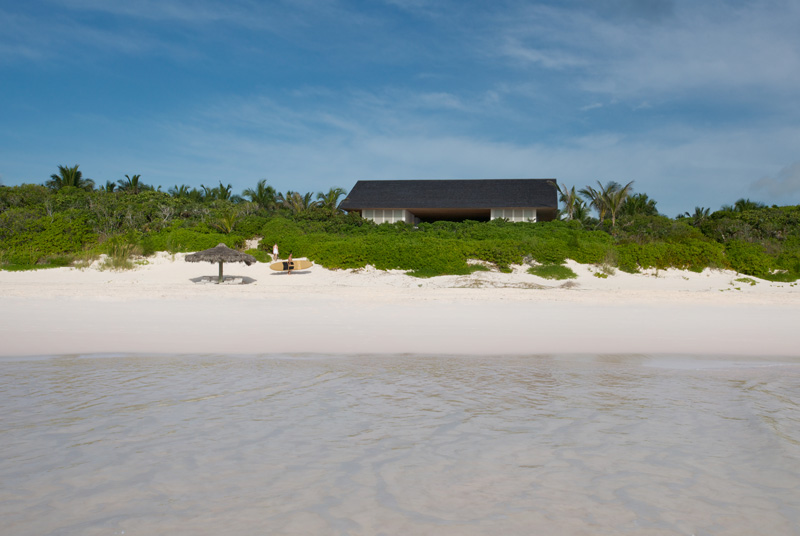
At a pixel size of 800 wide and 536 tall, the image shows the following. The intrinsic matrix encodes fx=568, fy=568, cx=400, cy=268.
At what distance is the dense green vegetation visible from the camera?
23250mm

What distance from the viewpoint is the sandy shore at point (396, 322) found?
8141 millimetres

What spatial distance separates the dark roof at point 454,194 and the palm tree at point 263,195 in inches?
380

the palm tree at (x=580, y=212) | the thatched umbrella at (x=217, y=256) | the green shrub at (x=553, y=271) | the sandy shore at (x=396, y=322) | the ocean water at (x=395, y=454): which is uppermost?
the palm tree at (x=580, y=212)

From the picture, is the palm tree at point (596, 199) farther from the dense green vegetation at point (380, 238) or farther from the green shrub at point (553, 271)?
the green shrub at point (553, 271)

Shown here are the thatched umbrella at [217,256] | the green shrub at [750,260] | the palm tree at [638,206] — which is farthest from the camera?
the palm tree at [638,206]

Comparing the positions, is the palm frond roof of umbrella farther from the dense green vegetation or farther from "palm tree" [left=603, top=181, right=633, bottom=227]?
"palm tree" [left=603, top=181, right=633, bottom=227]

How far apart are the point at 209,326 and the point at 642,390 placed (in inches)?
287

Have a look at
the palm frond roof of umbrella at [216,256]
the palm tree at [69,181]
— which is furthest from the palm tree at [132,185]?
the palm frond roof of umbrella at [216,256]

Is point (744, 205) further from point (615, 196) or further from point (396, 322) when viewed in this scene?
point (396, 322)

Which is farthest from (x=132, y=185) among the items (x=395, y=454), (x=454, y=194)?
(x=395, y=454)

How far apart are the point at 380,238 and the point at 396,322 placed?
14.8 m

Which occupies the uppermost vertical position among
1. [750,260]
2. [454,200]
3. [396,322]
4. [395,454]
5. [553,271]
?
[454,200]

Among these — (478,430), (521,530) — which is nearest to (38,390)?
(478,430)

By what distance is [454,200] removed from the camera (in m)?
41.2
